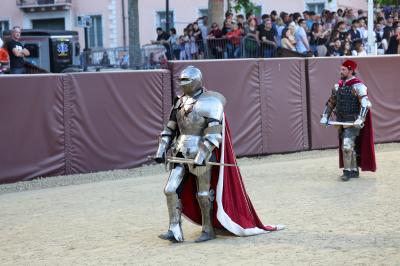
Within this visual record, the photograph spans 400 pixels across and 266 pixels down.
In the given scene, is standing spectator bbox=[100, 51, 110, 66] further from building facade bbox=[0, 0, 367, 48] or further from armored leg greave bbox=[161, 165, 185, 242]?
building facade bbox=[0, 0, 367, 48]

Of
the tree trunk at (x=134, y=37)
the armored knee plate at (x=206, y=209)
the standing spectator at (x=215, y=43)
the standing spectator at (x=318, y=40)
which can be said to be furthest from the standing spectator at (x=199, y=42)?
the armored knee plate at (x=206, y=209)

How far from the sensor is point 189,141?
8.15m

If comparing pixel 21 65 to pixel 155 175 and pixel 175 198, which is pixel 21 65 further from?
pixel 175 198

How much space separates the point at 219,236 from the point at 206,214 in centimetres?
41

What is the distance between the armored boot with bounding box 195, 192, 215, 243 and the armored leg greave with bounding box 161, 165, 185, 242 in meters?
0.21

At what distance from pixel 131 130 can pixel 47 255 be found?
22.8ft

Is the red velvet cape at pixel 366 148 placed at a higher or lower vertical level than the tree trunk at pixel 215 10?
lower

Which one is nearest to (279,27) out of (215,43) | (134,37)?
(215,43)

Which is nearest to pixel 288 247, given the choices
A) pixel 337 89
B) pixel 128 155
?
pixel 337 89

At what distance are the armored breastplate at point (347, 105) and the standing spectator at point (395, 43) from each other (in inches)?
322

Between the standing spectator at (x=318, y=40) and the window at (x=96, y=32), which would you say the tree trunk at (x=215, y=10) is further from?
the window at (x=96, y=32)

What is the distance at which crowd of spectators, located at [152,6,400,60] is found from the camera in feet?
60.6

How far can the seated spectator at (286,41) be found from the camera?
741 inches

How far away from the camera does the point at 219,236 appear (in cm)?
846
